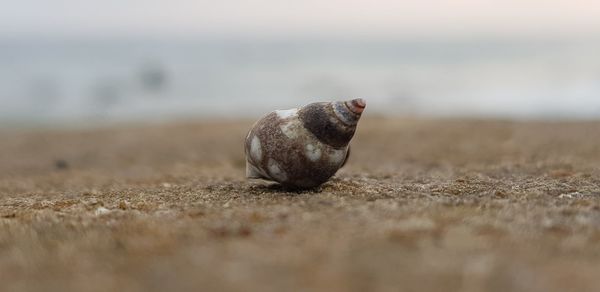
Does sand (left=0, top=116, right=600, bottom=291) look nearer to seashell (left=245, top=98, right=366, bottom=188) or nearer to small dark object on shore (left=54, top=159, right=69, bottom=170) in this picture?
seashell (left=245, top=98, right=366, bottom=188)

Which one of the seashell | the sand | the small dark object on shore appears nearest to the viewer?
the sand

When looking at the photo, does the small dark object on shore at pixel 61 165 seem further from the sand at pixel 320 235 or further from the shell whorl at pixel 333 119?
the shell whorl at pixel 333 119

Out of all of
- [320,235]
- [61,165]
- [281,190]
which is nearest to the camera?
[320,235]

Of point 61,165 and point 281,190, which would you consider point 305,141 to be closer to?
point 281,190

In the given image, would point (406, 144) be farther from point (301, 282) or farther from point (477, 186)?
point (301, 282)

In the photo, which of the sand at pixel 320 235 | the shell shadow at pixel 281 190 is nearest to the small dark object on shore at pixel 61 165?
the sand at pixel 320 235

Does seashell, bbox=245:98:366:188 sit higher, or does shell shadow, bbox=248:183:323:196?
seashell, bbox=245:98:366:188

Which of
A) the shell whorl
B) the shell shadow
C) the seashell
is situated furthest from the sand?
the shell whorl

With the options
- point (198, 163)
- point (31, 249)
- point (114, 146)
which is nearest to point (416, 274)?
point (31, 249)

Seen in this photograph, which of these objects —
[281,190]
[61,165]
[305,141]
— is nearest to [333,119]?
[305,141]
